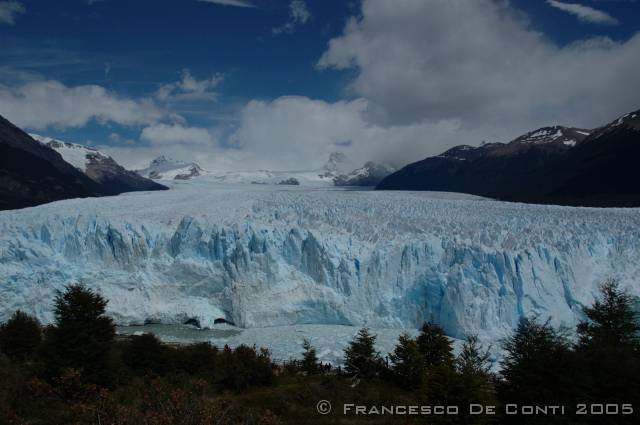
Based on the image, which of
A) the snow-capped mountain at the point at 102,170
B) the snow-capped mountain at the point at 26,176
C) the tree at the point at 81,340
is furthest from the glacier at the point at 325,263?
the snow-capped mountain at the point at 102,170

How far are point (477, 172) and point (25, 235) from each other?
83.8 meters

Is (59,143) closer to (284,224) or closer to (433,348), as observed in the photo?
(284,224)

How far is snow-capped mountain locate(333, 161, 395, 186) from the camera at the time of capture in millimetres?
174125

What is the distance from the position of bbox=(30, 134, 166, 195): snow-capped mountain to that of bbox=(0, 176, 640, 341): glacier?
9630 cm

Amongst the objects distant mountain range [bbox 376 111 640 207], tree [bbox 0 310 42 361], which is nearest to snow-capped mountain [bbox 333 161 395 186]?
distant mountain range [bbox 376 111 640 207]

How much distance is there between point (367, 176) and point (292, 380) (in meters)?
175

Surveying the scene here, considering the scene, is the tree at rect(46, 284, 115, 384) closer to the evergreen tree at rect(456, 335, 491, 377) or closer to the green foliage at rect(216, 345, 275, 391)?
the green foliage at rect(216, 345, 275, 391)

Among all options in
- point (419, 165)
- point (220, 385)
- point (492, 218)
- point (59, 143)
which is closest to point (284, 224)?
point (492, 218)

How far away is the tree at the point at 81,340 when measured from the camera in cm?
896

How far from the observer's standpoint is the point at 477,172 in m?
90.0

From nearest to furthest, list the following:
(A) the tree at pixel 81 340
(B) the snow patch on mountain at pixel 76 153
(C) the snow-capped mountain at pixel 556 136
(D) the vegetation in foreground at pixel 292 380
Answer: (D) the vegetation in foreground at pixel 292 380 < (A) the tree at pixel 81 340 < (C) the snow-capped mountain at pixel 556 136 < (B) the snow patch on mountain at pixel 76 153

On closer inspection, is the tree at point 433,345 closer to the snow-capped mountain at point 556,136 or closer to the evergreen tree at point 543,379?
the evergreen tree at point 543,379

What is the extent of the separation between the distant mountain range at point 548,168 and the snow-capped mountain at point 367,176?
65411 millimetres

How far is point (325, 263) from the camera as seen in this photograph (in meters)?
20.8
